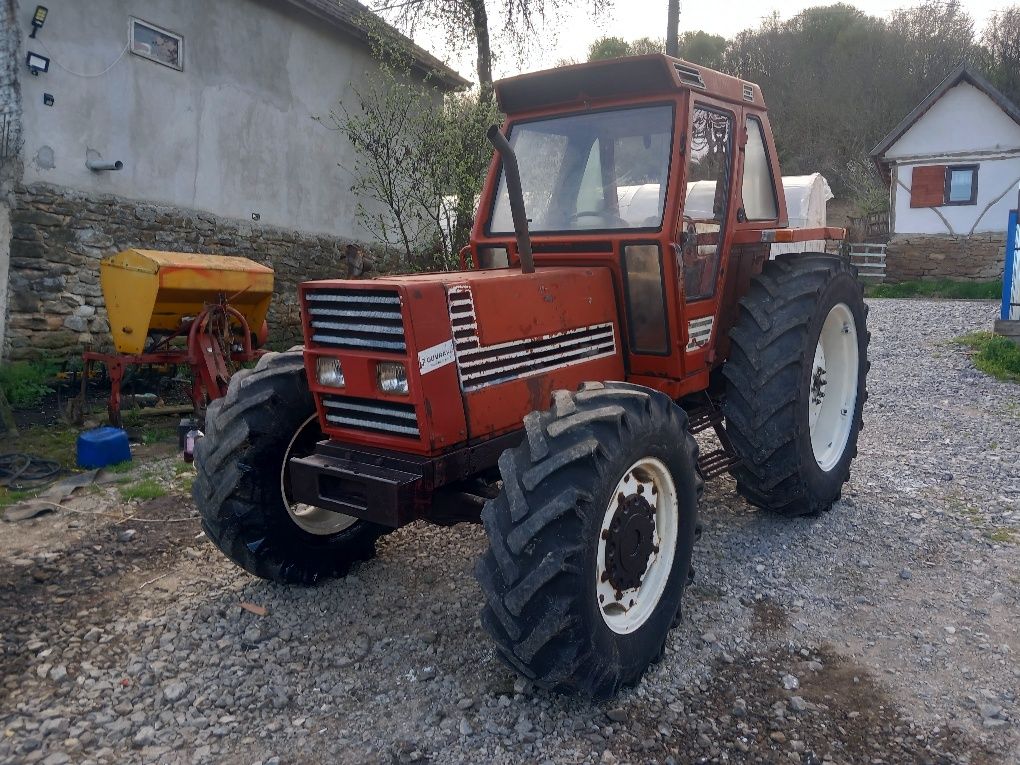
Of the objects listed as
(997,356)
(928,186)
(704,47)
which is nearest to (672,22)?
(997,356)

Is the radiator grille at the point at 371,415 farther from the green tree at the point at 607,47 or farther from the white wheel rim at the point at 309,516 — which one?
the green tree at the point at 607,47

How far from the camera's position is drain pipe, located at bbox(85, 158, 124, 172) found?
8.33 meters

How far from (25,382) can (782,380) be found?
6.90 meters

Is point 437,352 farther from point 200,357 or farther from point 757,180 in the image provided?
point 200,357

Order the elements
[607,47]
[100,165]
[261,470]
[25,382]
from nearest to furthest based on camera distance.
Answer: [261,470] < [25,382] < [100,165] < [607,47]

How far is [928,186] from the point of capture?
A: 68.6 ft

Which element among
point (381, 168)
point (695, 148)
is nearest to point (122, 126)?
point (381, 168)

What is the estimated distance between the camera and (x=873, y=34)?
3859cm

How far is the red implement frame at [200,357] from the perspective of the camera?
6.85 metres

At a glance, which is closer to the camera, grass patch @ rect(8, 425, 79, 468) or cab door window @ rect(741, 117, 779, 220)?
cab door window @ rect(741, 117, 779, 220)

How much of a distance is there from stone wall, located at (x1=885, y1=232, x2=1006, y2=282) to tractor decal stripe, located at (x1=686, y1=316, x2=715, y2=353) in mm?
19257

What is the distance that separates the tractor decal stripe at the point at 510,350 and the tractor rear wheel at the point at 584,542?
355 millimetres

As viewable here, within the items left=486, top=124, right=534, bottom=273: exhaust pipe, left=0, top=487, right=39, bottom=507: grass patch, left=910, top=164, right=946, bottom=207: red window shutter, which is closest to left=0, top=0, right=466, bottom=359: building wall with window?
left=0, top=487, right=39, bottom=507: grass patch

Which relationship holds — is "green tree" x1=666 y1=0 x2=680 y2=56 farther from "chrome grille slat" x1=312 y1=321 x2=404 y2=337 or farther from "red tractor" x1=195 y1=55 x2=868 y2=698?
"chrome grille slat" x1=312 y1=321 x2=404 y2=337
